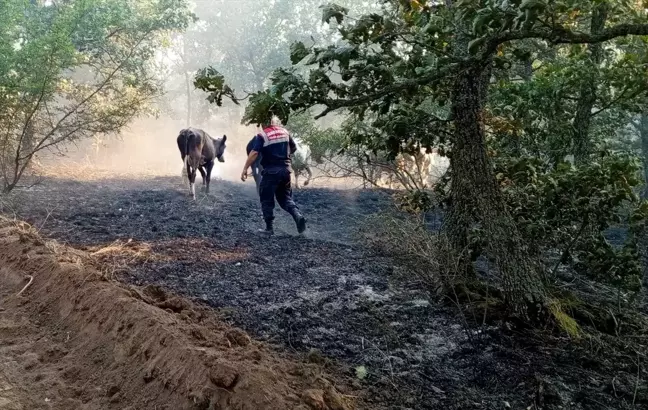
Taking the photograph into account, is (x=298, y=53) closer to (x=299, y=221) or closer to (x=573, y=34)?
(x=573, y=34)

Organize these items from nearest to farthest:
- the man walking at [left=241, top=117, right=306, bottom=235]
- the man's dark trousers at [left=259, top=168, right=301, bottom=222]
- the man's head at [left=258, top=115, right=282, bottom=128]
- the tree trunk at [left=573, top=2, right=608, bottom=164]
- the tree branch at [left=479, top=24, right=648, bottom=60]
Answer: the tree branch at [left=479, top=24, right=648, bottom=60] < the man's head at [left=258, top=115, right=282, bottom=128] < the tree trunk at [left=573, top=2, right=608, bottom=164] < the man walking at [left=241, top=117, right=306, bottom=235] < the man's dark trousers at [left=259, top=168, right=301, bottom=222]

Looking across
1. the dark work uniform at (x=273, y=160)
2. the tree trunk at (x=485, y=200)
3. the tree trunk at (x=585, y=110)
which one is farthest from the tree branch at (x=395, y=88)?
the dark work uniform at (x=273, y=160)

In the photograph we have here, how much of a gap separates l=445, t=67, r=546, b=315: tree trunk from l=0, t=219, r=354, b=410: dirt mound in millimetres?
1686

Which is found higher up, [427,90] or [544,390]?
[427,90]

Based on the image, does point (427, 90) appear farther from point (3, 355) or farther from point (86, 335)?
point (3, 355)

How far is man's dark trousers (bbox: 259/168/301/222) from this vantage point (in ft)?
27.7

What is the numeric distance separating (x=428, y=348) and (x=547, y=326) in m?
1.00

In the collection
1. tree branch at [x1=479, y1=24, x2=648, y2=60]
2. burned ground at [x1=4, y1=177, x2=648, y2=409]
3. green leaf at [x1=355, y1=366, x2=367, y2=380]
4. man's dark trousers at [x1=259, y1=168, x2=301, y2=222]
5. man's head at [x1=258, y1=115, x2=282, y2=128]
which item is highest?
tree branch at [x1=479, y1=24, x2=648, y2=60]

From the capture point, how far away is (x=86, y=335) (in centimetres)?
429

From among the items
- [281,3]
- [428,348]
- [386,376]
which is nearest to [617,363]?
[428,348]

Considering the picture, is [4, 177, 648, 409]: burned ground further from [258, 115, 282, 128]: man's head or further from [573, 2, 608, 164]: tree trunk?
[573, 2, 608, 164]: tree trunk

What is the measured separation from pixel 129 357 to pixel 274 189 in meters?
4.91

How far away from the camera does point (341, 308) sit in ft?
16.5

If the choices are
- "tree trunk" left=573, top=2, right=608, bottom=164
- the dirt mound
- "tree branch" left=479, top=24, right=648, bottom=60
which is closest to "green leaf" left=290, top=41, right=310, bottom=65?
"tree branch" left=479, top=24, right=648, bottom=60
